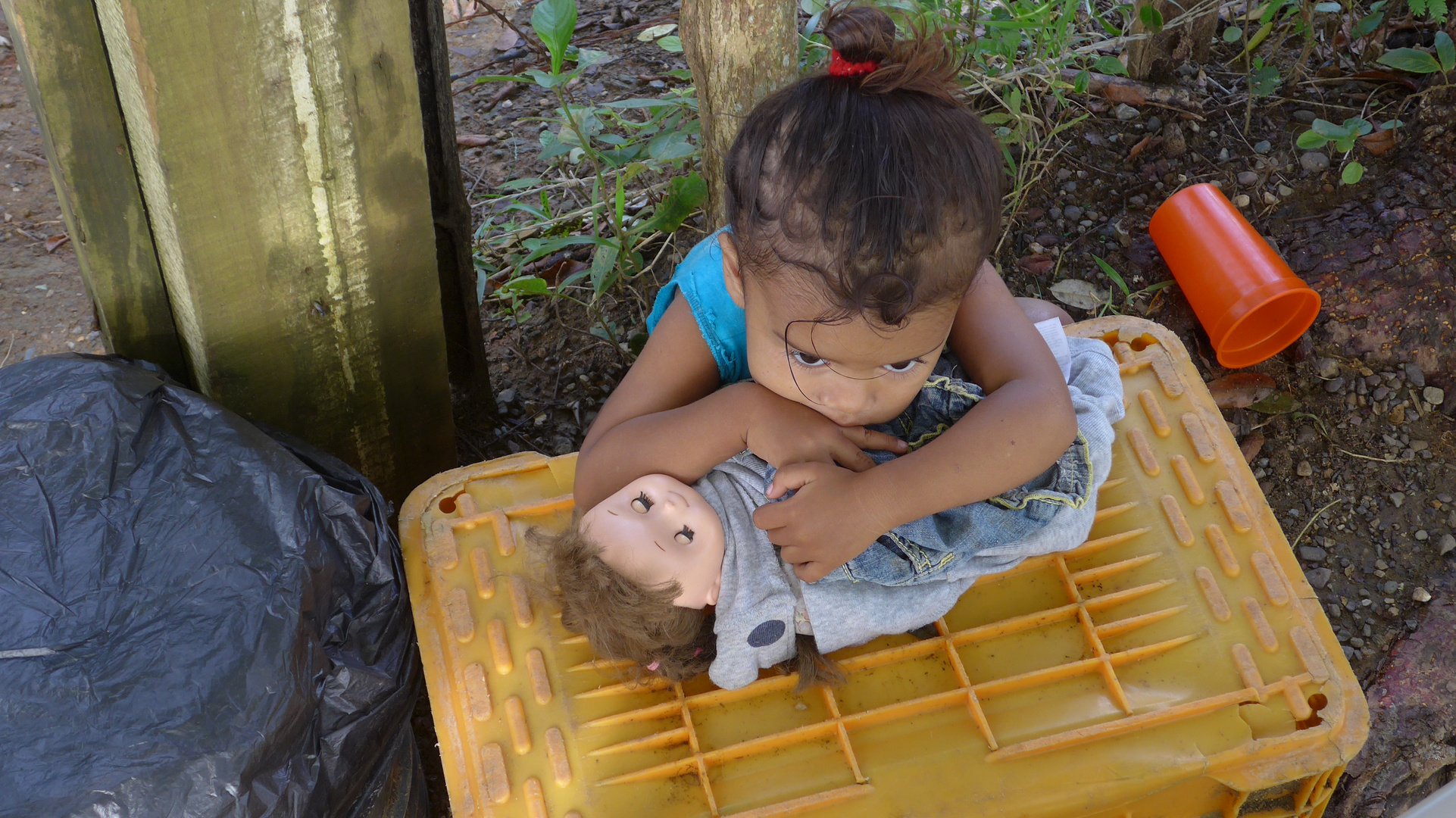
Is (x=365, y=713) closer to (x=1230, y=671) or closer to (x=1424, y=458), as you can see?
(x=1230, y=671)

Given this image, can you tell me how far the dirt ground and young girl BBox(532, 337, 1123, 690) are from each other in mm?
783

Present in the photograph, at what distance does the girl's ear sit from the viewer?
1.35 metres

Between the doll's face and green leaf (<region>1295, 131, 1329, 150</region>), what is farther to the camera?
green leaf (<region>1295, 131, 1329, 150</region>)

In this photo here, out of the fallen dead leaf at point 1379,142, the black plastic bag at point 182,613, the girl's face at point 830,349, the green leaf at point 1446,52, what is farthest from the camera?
the fallen dead leaf at point 1379,142

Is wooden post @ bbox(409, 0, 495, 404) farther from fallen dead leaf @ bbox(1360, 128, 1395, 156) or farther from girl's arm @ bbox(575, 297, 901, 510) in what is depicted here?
fallen dead leaf @ bbox(1360, 128, 1395, 156)

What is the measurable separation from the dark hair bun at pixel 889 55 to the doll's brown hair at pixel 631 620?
68 cm

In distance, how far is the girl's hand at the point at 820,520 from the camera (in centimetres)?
136

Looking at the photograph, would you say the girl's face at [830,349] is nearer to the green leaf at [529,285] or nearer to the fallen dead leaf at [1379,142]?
the green leaf at [529,285]

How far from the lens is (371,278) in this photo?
1.58 metres

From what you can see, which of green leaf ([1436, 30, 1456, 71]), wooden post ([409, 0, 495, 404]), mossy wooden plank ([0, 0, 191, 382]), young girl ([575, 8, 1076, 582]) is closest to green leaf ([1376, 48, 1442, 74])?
green leaf ([1436, 30, 1456, 71])

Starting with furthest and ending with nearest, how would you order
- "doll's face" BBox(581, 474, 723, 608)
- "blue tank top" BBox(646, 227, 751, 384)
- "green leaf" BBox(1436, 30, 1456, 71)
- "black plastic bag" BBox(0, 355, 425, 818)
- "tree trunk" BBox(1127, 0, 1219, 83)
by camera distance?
"tree trunk" BBox(1127, 0, 1219, 83) < "green leaf" BBox(1436, 30, 1456, 71) < "blue tank top" BBox(646, 227, 751, 384) < "doll's face" BBox(581, 474, 723, 608) < "black plastic bag" BBox(0, 355, 425, 818)

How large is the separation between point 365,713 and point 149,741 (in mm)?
292

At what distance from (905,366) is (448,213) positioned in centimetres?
100

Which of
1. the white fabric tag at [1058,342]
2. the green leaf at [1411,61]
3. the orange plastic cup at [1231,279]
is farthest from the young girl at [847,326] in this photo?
the green leaf at [1411,61]
